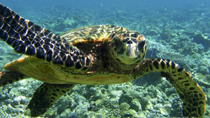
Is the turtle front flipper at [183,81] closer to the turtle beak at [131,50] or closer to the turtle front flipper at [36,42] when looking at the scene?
the turtle beak at [131,50]

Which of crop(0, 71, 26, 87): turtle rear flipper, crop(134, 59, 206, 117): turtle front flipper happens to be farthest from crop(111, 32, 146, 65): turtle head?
crop(0, 71, 26, 87): turtle rear flipper

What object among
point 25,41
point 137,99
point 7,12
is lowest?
point 137,99

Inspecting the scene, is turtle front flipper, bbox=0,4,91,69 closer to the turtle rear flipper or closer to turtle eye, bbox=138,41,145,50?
turtle eye, bbox=138,41,145,50

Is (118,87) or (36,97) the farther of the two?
(118,87)

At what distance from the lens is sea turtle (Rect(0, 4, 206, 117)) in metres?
2.18

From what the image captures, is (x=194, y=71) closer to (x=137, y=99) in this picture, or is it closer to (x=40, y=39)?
(x=137, y=99)

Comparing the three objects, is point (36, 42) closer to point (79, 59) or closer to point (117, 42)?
point (79, 59)

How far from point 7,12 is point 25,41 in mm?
670

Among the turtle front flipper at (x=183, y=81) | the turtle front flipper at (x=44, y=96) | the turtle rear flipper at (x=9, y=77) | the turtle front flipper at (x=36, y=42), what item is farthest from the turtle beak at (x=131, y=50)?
the turtle rear flipper at (x=9, y=77)

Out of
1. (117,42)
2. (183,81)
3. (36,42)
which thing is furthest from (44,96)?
(183,81)

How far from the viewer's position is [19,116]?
4.40 m

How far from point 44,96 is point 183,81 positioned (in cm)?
351

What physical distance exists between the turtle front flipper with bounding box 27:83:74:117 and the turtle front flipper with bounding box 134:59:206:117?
2.04 m

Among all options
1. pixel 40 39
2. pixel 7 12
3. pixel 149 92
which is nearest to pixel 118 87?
pixel 149 92
